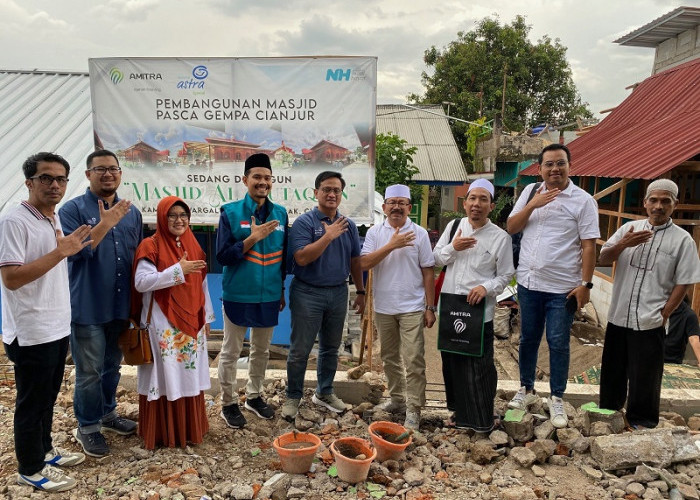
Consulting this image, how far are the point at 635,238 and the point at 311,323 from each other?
2.40m

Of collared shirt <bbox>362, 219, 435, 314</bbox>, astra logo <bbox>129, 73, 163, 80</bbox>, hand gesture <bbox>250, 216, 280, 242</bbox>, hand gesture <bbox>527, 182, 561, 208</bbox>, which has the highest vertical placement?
astra logo <bbox>129, 73, 163, 80</bbox>

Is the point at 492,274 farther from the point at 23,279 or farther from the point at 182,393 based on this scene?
the point at 23,279

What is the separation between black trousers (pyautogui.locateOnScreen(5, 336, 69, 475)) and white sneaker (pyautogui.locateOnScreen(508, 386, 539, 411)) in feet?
10.4

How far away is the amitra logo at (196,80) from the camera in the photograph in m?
5.59

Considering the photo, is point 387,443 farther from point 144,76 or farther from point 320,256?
point 144,76

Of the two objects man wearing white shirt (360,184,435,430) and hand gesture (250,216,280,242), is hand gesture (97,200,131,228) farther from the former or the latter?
man wearing white shirt (360,184,435,430)

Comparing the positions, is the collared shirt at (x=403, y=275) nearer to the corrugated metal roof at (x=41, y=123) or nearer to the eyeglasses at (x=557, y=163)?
the eyeglasses at (x=557, y=163)

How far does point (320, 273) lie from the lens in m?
3.75

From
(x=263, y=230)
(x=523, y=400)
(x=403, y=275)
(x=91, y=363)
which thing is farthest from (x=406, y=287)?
(x=91, y=363)

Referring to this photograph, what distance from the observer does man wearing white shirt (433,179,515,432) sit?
11.6ft

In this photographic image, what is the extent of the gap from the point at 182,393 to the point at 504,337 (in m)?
6.99

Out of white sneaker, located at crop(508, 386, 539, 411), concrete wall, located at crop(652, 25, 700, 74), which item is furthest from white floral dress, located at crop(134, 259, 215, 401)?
concrete wall, located at crop(652, 25, 700, 74)

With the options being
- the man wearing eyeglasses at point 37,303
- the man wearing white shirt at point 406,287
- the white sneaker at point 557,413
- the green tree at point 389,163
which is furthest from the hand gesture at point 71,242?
the green tree at point 389,163

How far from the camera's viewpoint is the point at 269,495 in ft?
9.70
